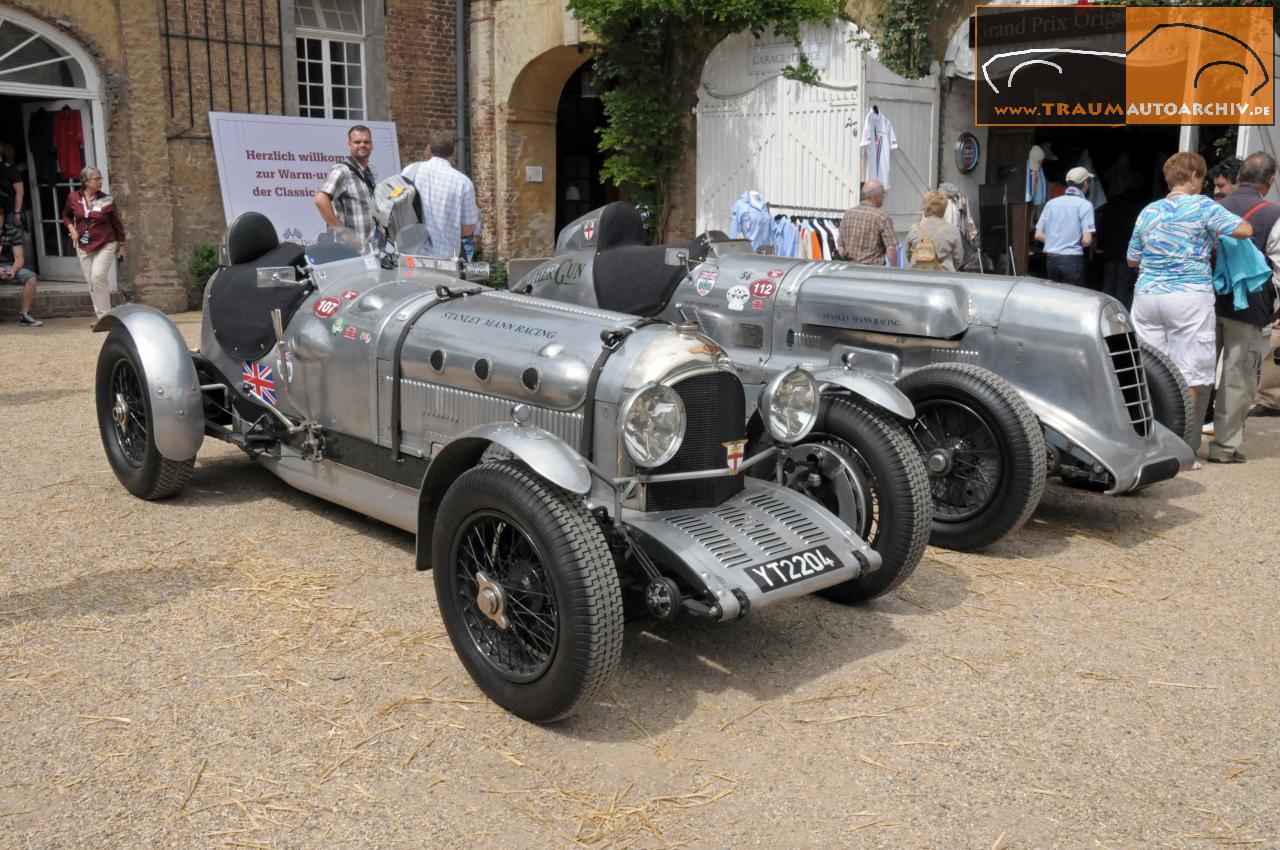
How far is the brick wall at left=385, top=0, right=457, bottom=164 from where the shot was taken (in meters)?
14.3

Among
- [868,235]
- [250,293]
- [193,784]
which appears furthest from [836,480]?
[868,235]

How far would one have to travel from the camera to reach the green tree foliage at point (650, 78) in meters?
12.5

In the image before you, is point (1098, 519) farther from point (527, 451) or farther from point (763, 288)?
point (527, 451)

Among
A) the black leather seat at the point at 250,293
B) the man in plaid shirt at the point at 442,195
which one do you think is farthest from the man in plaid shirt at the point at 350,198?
the black leather seat at the point at 250,293

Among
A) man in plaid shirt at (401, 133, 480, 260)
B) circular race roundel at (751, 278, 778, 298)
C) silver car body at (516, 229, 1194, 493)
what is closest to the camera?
silver car body at (516, 229, 1194, 493)

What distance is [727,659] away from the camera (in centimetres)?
385

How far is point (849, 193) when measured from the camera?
10531 millimetres

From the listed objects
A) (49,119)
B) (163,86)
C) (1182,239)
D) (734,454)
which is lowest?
(734,454)

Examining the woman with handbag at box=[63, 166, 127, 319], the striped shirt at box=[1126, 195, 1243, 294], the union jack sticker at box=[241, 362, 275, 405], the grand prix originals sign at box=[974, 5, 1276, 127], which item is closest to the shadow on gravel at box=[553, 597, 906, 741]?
the union jack sticker at box=[241, 362, 275, 405]

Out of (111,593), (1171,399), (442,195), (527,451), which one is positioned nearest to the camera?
(527,451)

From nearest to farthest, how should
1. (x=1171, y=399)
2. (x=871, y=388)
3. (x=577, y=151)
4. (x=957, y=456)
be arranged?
(x=871, y=388) → (x=957, y=456) → (x=1171, y=399) → (x=577, y=151)

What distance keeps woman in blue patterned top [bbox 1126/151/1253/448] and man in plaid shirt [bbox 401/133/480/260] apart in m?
4.67

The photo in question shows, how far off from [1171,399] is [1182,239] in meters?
1.00

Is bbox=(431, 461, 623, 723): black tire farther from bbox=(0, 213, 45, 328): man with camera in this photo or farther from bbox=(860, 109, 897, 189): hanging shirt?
bbox=(0, 213, 45, 328): man with camera
